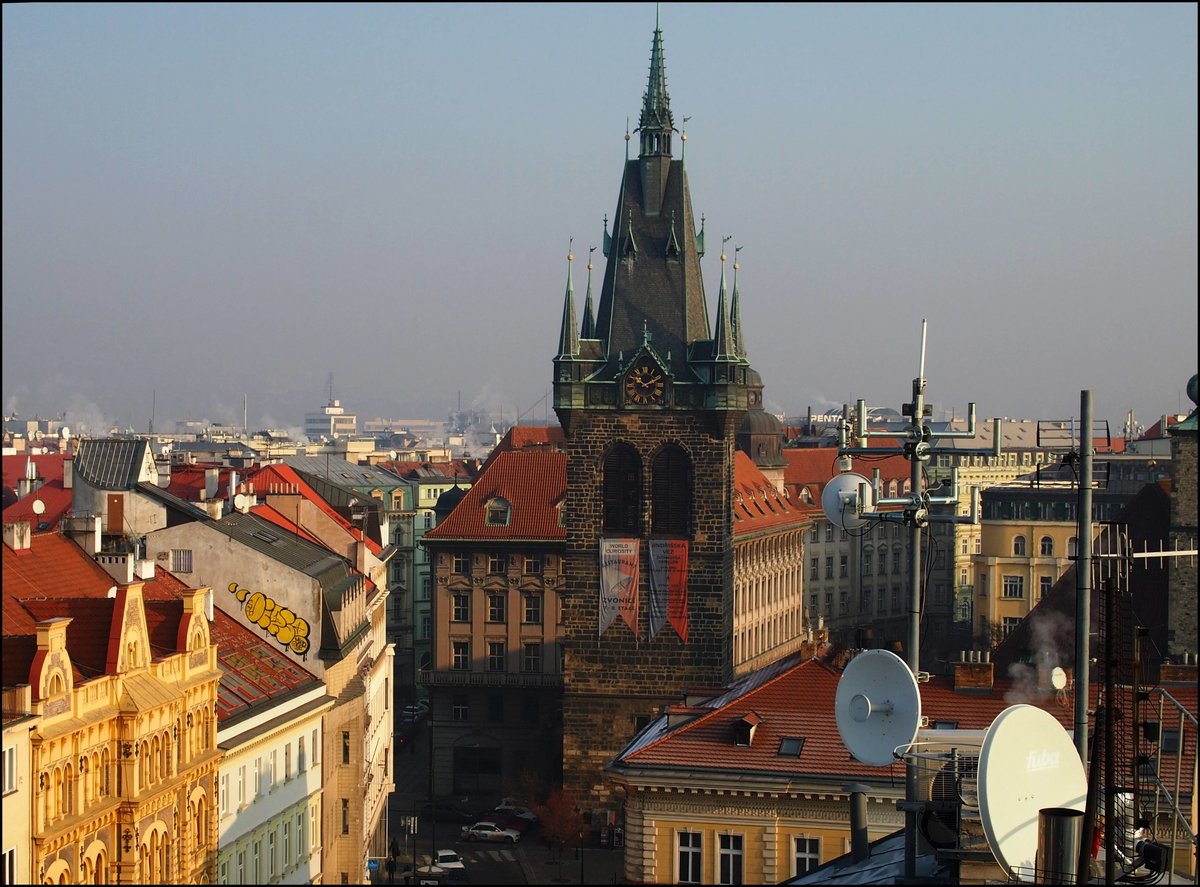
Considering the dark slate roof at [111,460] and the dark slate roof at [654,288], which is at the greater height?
the dark slate roof at [654,288]

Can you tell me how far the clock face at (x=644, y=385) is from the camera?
287 feet

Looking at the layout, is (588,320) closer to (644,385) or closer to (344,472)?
(644,385)

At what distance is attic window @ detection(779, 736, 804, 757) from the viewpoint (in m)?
50.9

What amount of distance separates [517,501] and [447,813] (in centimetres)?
1919

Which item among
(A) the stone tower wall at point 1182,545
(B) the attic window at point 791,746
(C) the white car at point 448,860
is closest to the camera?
(B) the attic window at point 791,746

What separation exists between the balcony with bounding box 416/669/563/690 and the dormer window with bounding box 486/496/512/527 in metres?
7.38

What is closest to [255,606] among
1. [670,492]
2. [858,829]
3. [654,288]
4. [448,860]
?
[448,860]

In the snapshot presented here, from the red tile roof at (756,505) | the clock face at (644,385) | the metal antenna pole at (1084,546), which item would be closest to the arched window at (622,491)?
the clock face at (644,385)

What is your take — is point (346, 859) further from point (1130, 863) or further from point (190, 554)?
point (1130, 863)

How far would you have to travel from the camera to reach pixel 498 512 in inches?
4048

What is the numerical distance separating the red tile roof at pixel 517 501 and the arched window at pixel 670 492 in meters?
13.6

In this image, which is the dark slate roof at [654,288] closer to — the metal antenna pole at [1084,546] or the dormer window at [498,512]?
the dormer window at [498,512]

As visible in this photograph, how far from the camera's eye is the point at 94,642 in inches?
1612

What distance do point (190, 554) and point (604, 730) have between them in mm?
30588
